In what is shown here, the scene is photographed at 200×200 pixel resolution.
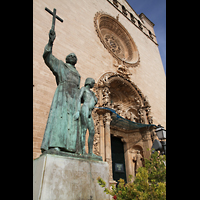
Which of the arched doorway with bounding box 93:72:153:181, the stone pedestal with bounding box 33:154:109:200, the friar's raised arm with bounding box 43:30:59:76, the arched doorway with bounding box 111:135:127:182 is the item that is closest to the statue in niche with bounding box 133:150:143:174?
the arched doorway with bounding box 93:72:153:181

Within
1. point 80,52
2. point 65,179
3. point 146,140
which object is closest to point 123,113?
point 146,140

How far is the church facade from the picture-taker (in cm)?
669

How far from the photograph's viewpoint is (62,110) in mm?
2969

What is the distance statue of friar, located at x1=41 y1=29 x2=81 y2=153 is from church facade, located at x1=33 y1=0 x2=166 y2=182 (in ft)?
9.73

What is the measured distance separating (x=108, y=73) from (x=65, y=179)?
25.3 feet

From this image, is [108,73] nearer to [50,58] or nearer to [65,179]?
[50,58]

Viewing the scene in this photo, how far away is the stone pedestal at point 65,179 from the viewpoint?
209 cm

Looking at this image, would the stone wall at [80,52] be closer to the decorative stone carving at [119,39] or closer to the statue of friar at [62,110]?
the decorative stone carving at [119,39]

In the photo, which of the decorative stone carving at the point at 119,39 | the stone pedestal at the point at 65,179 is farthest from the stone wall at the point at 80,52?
the stone pedestal at the point at 65,179

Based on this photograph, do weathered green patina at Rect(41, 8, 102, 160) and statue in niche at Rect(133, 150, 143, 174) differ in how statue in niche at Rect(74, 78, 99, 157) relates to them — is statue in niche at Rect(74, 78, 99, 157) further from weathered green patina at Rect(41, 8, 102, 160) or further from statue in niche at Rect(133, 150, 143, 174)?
statue in niche at Rect(133, 150, 143, 174)

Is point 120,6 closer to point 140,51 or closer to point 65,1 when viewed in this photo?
point 140,51

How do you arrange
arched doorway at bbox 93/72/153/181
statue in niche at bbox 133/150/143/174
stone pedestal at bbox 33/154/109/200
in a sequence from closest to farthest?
stone pedestal at bbox 33/154/109/200
arched doorway at bbox 93/72/153/181
statue in niche at bbox 133/150/143/174
